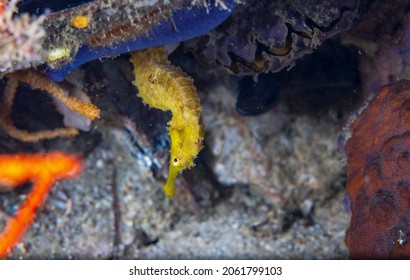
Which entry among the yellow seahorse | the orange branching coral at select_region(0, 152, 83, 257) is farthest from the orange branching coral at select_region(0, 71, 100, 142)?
the yellow seahorse

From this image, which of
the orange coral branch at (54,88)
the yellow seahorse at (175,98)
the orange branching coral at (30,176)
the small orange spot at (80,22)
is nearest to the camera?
the small orange spot at (80,22)

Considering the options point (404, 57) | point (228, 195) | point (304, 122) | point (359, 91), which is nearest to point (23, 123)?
point (228, 195)

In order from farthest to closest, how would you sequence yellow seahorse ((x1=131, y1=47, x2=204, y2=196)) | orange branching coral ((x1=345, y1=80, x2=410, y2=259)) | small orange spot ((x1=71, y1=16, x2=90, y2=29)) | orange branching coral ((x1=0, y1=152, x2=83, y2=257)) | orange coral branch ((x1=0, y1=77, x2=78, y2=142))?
orange branching coral ((x1=0, y1=152, x2=83, y2=257)) < orange coral branch ((x1=0, y1=77, x2=78, y2=142)) < yellow seahorse ((x1=131, y1=47, x2=204, y2=196)) < orange branching coral ((x1=345, y1=80, x2=410, y2=259)) < small orange spot ((x1=71, y1=16, x2=90, y2=29))

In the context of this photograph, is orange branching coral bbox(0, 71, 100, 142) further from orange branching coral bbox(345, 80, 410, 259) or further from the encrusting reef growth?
orange branching coral bbox(345, 80, 410, 259)

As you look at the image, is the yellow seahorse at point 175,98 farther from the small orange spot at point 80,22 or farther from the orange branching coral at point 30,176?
the orange branching coral at point 30,176

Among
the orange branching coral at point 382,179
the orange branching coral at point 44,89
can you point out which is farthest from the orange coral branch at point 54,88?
the orange branching coral at point 382,179
